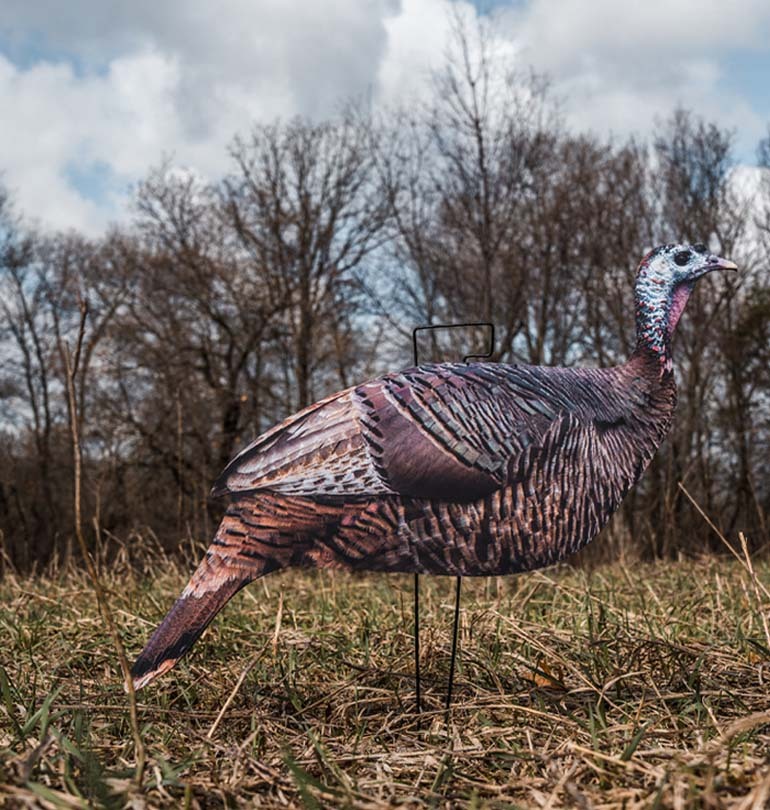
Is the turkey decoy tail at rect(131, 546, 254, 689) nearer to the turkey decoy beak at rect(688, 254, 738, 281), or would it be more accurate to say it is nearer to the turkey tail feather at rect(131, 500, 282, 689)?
the turkey tail feather at rect(131, 500, 282, 689)

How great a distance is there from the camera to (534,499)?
7.18ft

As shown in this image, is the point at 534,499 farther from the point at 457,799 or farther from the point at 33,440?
the point at 33,440

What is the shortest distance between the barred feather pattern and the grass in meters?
0.29

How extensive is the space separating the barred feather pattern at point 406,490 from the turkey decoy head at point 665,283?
468mm

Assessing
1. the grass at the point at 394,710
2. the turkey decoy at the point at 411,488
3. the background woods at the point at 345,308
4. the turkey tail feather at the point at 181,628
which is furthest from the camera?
the background woods at the point at 345,308

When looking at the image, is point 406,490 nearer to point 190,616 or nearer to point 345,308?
point 190,616

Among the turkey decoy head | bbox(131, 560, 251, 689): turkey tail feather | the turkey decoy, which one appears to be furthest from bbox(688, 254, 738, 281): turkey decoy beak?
bbox(131, 560, 251, 689): turkey tail feather

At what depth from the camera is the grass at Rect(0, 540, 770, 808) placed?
5.40 ft

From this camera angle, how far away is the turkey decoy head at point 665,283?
2521 mm

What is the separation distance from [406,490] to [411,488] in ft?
0.04

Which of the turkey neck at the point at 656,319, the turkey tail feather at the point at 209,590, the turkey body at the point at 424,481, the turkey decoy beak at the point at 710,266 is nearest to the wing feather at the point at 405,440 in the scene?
the turkey body at the point at 424,481

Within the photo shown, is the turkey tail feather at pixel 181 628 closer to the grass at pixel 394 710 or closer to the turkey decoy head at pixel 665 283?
the grass at pixel 394 710

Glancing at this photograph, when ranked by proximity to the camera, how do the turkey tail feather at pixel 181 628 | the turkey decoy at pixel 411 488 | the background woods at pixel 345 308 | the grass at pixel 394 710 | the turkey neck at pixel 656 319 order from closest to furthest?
the grass at pixel 394 710, the turkey tail feather at pixel 181 628, the turkey decoy at pixel 411 488, the turkey neck at pixel 656 319, the background woods at pixel 345 308

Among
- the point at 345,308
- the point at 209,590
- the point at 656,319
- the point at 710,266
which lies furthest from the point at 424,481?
the point at 345,308
